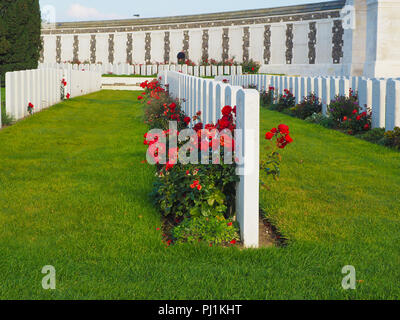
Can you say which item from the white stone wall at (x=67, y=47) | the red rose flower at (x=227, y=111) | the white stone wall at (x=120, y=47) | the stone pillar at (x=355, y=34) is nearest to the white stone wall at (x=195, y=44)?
the white stone wall at (x=120, y=47)

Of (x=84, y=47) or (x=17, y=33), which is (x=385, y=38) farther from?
(x=84, y=47)

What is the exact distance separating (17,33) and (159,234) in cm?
2247

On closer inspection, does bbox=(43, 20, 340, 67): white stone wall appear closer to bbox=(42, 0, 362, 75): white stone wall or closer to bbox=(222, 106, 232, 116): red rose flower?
bbox=(42, 0, 362, 75): white stone wall

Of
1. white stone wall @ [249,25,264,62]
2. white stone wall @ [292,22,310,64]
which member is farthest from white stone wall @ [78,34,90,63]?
white stone wall @ [292,22,310,64]

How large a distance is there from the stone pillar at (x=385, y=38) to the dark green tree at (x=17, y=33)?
49.8 ft

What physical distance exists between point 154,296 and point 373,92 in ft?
31.5

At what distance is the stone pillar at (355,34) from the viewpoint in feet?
97.5

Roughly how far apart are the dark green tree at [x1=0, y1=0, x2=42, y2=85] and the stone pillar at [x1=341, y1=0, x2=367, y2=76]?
16013 millimetres

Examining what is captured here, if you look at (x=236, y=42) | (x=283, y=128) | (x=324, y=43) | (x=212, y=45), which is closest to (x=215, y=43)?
(x=212, y=45)

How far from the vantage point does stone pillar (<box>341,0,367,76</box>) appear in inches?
1169
